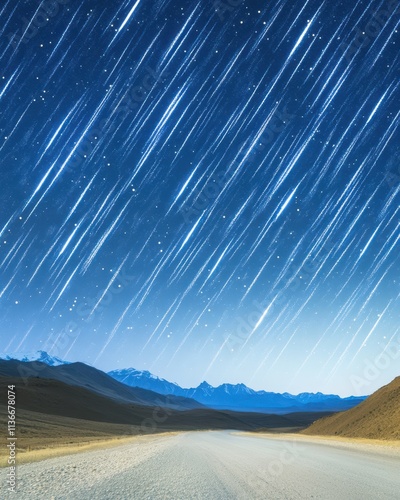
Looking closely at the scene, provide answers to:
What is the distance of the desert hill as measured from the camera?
30156 millimetres

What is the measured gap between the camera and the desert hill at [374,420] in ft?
98.9

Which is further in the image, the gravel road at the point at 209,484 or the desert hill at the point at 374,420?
the desert hill at the point at 374,420

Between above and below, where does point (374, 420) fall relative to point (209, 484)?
above

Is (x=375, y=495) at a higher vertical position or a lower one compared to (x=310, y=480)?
higher

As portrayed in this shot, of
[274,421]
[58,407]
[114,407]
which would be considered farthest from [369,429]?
[274,421]

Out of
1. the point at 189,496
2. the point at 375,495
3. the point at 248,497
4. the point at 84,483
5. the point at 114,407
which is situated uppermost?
the point at 375,495

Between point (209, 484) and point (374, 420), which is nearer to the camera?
point (209, 484)

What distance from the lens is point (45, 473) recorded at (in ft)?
30.1

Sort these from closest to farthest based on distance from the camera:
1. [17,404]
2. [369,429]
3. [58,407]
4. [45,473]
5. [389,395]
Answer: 1. [45,473]
2. [369,429]
3. [389,395]
4. [17,404]
5. [58,407]

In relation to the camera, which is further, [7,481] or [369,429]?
[369,429]

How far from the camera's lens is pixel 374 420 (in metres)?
34.5

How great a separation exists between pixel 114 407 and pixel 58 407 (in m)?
25.9

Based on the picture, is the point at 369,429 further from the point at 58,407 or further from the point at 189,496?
the point at 58,407

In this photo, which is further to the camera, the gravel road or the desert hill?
the desert hill
